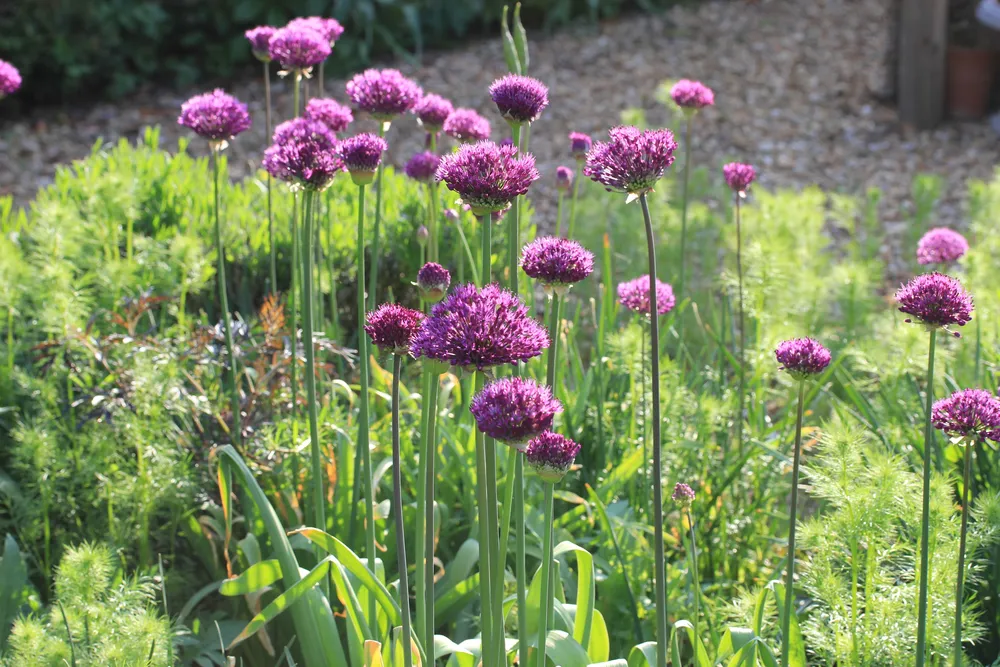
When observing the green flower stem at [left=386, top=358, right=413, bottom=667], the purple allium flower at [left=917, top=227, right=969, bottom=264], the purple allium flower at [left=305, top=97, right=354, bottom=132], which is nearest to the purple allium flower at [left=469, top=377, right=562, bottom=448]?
the green flower stem at [left=386, top=358, right=413, bottom=667]

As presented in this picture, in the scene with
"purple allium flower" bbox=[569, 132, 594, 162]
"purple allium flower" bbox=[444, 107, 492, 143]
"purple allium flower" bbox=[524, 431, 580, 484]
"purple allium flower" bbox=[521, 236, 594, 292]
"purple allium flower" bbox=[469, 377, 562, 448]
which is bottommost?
"purple allium flower" bbox=[524, 431, 580, 484]

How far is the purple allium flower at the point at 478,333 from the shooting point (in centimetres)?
120

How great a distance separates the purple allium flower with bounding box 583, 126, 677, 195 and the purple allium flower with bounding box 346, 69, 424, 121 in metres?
0.79

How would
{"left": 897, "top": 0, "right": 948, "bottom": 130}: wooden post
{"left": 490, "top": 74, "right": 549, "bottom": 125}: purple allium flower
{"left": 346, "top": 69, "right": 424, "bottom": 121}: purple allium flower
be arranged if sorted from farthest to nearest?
{"left": 897, "top": 0, "right": 948, "bottom": 130}: wooden post → {"left": 346, "top": 69, "right": 424, "bottom": 121}: purple allium flower → {"left": 490, "top": 74, "right": 549, "bottom": 125}: purple allium flower

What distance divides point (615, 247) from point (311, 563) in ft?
6.43

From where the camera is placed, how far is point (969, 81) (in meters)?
6.54

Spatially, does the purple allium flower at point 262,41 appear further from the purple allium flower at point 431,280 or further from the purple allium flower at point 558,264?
the purple allium flower at point 558,264

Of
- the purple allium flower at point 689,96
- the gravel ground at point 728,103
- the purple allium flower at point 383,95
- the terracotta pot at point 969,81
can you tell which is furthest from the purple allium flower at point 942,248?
the terracotta pot at point 969,81

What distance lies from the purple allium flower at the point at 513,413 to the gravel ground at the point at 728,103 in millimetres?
3972

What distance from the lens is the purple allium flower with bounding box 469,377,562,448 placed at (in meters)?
1.20

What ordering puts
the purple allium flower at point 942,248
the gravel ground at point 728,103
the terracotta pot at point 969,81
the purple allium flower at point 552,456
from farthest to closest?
the terracotta pot at point 969,81
the gravel ground at point 728,103
the purple allium flower at point 942,248
the purple allium flower at point 552,456

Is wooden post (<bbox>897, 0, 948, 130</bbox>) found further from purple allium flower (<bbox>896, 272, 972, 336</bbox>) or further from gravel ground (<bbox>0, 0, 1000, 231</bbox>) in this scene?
purple allium flower (<bbox>896, 272, 972, 336</bbox>)

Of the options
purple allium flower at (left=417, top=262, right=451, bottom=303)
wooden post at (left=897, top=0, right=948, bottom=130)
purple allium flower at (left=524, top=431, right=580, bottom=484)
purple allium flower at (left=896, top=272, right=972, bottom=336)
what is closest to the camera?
purple allium flower at (left=524, top=431, right=580, bottom=484)

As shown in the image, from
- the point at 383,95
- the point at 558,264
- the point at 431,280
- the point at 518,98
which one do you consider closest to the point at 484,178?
the point at 558,264
